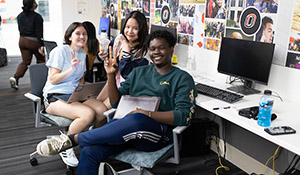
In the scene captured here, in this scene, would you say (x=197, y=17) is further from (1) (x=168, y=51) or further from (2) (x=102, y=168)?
(2) (x=102, y=168)

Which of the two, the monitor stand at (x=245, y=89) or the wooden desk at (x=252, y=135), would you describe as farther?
the monitor stand at (x=245, y=89)

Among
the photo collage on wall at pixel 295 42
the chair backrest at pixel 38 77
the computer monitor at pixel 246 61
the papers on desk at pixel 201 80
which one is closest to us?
the photo collage on wall at pixel 295 42

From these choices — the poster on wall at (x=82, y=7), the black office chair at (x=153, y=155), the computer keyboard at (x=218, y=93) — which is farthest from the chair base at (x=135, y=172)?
the poster on wall at (x=82, y=7)

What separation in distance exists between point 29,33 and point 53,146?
3.35 meters

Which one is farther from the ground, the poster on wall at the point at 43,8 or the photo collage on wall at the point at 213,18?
the poster on wall at the point at 43,8

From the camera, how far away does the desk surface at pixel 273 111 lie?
146 cm

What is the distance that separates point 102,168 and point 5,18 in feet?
22.1

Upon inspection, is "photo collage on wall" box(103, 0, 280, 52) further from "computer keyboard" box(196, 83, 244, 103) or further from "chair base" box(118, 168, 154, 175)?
"chair base" box(118, 168, 154, 175)

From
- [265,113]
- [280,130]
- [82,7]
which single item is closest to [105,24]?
[82,7]

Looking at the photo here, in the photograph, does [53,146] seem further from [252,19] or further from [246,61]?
[252,19]

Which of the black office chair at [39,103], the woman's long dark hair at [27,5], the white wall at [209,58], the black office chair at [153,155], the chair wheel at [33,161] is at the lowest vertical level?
the chair wheel at [33,161]

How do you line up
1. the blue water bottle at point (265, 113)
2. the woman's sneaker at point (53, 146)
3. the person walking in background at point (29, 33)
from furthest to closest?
the person walking in background at point (29, 33), the woman's sneaker at point (53, 146), the blue water bottle at point (265, 113)

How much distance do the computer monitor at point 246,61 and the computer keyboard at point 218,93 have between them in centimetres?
16

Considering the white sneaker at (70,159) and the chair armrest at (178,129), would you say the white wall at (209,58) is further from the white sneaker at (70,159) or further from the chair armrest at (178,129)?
the white sneaker at (70,159)
